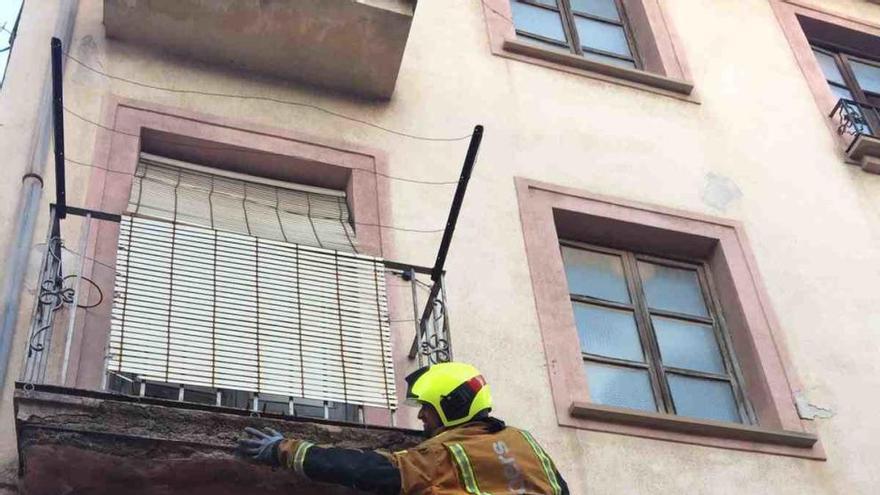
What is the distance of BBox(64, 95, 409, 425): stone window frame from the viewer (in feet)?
24.5

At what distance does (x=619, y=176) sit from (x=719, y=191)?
0.81 meters

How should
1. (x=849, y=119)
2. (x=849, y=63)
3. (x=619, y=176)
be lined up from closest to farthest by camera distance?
(x=619, y=176) < (x=849, y=119) < (x=849, y=63)

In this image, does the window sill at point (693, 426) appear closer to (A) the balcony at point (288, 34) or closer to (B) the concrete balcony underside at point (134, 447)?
(B) the concrete balcony underside at point (134, 447)

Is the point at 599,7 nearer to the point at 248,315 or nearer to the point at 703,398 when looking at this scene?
the point at 703,398

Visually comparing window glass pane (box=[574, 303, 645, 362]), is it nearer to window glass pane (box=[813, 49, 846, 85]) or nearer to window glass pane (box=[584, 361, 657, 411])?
window glass pane (box=[584, 361, 657, 411])

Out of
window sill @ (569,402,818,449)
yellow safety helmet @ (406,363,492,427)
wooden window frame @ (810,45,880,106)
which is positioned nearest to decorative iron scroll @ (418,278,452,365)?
yellow safety helmet @ (406,363,492,427)

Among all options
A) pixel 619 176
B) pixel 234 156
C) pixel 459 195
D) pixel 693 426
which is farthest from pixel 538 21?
pixel 693 426

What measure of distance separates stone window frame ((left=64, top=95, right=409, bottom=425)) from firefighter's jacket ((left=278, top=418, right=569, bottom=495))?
5.27ft

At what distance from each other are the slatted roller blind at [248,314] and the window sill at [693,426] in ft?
4.49

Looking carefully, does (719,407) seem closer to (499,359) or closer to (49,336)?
(499,359)

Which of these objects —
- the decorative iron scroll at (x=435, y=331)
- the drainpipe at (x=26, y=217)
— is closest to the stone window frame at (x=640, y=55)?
the decorative iron scroll at (x=435, y=331)

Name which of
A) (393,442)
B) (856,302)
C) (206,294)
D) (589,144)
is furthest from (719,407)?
(206,294)

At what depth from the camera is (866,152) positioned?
33.6 ft

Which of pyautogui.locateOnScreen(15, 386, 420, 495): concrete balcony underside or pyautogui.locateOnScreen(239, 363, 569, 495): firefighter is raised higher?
pyautogui.locateOnScreen(15, 386, 420, 495): concrete balcony underside
